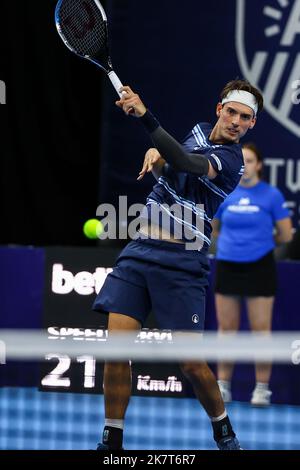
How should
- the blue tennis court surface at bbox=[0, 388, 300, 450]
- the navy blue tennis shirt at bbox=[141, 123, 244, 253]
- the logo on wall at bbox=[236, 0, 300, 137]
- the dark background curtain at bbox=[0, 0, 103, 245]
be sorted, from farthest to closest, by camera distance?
the dark background curtain at bbox=[0, 0, 103, 245]
the logo on wall at bbox=[236, 0, 300, 137]
the blue tennis court surface at bbox=[0, 388, 300, 450]
the navy blue tennis shirt at bbox=[141, 123, 244, 253]

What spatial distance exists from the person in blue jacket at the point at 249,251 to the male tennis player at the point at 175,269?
254 centimetres

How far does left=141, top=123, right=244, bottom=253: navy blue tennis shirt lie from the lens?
4.80m

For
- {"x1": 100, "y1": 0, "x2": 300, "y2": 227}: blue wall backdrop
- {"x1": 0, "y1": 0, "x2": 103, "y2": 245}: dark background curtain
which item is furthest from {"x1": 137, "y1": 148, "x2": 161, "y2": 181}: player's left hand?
{"x1": 0, "y1": 0, "x2": 103, "y2": 245}: dark background curtain

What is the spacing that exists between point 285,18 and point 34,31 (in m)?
2.03

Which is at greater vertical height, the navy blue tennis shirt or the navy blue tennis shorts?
the navy blue tennis shirt

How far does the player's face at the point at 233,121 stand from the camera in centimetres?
489

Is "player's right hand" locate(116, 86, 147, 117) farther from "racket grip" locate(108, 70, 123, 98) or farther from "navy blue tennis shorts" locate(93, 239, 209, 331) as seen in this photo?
"navy blue tennis shorts" locate(93, 239, 209, 331)

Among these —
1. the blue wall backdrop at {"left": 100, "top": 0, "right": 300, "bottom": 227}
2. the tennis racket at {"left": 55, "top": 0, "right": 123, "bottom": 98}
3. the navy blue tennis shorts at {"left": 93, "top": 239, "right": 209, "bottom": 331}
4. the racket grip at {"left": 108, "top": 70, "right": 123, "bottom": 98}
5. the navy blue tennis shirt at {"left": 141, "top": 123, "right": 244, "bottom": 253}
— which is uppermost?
the blue wall backdrop at {"left": 100, "top": 0, "right": 300, "bottom": 227}

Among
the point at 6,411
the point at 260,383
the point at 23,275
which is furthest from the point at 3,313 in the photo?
the point at 260,383

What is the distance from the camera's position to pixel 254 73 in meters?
8.70

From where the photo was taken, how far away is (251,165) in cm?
745

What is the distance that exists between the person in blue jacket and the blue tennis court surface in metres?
0.50

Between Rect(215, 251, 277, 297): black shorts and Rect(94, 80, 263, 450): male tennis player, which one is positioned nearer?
Rect(94, 80, 263, 450): male tennis player

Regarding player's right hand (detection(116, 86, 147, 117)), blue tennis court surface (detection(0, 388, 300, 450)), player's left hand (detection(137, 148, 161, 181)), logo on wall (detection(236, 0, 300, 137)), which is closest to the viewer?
player's right hand (detection(116, 86, 147, 117))
